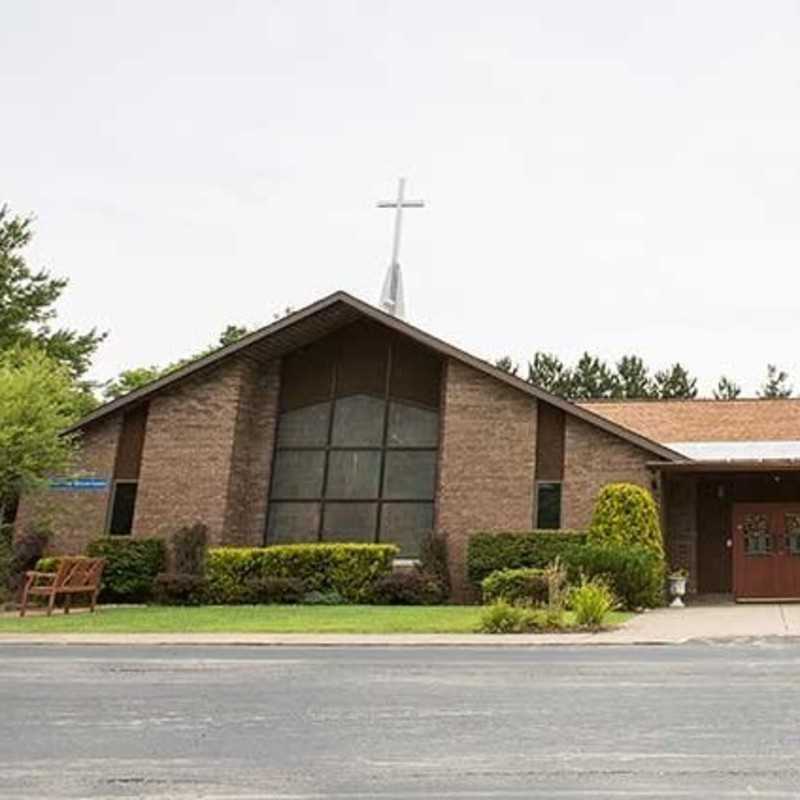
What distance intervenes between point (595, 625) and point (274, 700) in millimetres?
8019

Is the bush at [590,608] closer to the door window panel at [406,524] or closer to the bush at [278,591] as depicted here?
the bush at [278,591]

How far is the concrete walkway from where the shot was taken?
1359 cm

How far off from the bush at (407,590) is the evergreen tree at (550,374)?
41903mm

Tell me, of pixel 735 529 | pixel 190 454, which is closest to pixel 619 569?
pixel 735 529

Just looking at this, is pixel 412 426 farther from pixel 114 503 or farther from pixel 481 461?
pixel 114 503

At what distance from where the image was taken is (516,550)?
72.0ft

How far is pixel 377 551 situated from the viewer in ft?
73.0

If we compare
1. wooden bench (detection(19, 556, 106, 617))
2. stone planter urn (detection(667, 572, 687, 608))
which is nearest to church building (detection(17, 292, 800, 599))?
stone planter urn (detection(667, 572, 687, 608))

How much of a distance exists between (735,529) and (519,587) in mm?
7703

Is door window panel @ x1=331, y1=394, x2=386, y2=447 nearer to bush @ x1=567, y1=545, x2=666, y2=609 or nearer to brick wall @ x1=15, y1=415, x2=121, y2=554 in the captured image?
brick wall @ x1=15, y1=415, x2=121, y2=554

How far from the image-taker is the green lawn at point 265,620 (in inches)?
619

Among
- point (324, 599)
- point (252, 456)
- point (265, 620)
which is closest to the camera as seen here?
point (265, 620)

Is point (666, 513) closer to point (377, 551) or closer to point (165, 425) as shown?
point (377, 551)

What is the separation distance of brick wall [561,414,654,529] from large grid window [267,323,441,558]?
3.48 m
